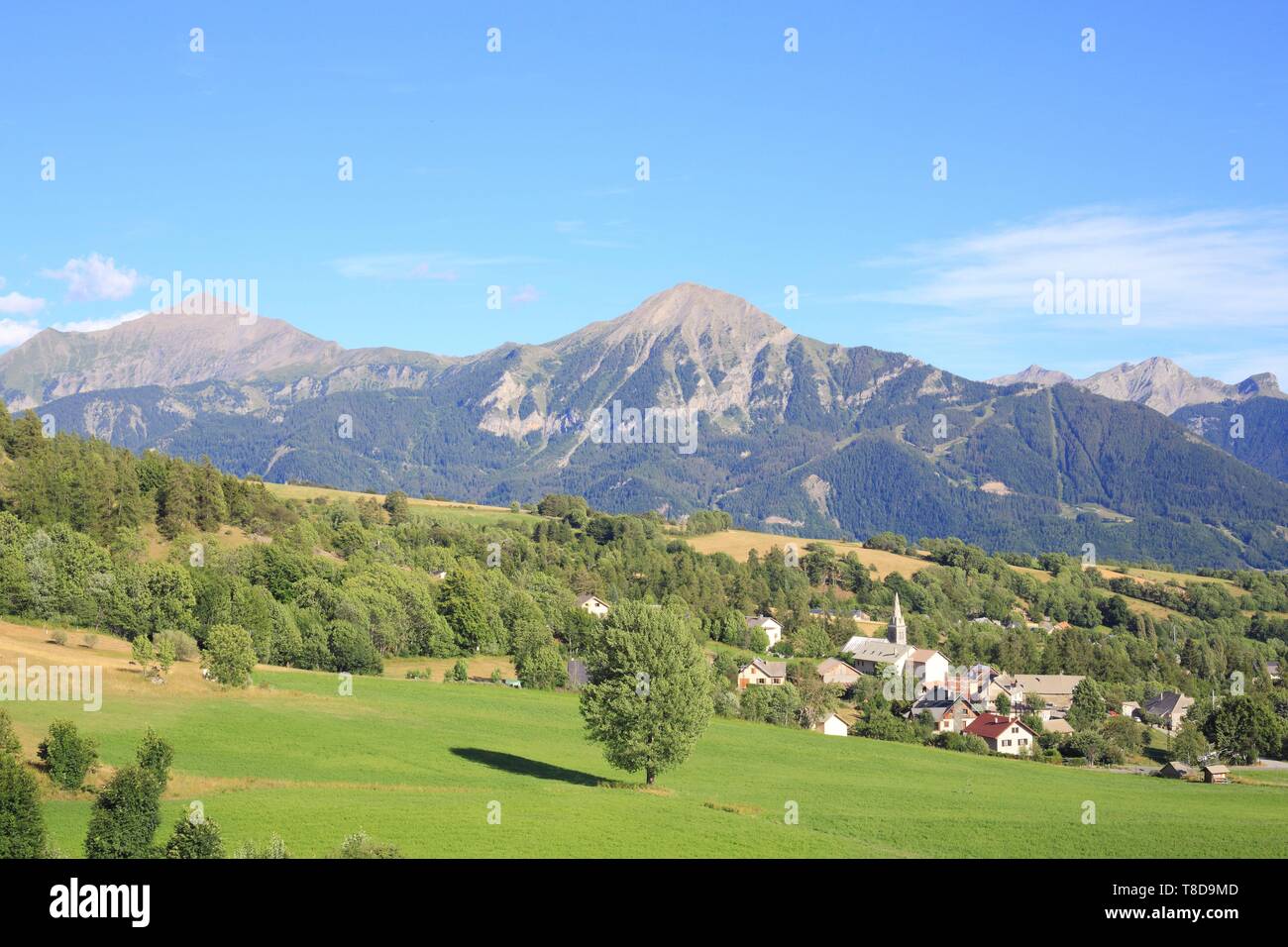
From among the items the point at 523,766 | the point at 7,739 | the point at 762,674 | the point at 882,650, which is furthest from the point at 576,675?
the point at 7,739

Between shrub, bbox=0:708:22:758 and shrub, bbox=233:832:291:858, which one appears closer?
shrub, bbox=233:832:291:858

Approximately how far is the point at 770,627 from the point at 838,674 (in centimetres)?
2464

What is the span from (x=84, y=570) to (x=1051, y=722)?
84.1 metres

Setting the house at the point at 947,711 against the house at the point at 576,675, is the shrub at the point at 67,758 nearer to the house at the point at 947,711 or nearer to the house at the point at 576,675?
the house at the point at 576,675

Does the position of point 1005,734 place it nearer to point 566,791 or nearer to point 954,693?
point 954,693

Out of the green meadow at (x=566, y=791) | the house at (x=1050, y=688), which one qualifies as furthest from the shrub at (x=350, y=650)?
the house at (x=1050, y=688)

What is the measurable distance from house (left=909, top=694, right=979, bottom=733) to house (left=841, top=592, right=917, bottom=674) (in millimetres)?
11478

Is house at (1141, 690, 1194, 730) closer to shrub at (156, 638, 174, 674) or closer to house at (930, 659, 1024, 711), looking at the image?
house at (930, 659, 1024, 711)

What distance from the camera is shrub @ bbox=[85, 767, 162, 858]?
3247cm

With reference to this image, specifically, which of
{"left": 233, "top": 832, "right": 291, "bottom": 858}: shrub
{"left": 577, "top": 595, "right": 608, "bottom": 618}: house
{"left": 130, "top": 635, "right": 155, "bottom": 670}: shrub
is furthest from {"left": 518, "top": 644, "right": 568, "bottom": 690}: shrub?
{"left": 233, "top": 832, "right": 291, "bottom": 858}: shrub

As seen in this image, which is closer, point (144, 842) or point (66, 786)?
point (144, 842)
